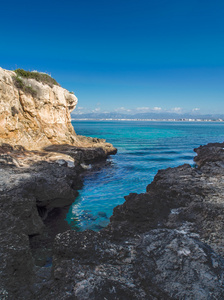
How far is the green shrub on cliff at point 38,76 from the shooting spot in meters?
22.0

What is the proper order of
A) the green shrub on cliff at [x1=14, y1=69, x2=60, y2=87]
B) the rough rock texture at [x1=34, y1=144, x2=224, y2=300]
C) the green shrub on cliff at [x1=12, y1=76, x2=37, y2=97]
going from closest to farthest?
the rough rock texture at [x1=34, y1=144, x2=224, y2=300]
the green shrub on cliff at [x1=12, y1=76, x2=37, y2=97]
the green shrub on cliff at [x1=14, y1=69, x2=60, y2=87]

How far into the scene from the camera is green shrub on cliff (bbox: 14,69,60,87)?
72.2ft

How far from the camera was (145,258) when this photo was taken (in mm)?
3939

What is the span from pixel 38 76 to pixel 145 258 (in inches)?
923

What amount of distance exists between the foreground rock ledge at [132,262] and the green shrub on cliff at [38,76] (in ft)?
65.9

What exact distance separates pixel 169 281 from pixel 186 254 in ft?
1.99

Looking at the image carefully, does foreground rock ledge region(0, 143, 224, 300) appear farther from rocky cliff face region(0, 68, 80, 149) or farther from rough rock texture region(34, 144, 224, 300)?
rocky cliff face region(0, 68, 80, 149)

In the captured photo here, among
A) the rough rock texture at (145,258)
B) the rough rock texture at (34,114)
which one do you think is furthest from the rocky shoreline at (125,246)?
the rough rock texture at (34,114)

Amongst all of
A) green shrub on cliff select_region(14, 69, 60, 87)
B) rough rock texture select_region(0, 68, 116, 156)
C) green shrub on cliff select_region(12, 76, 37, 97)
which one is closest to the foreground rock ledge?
rough rock texture select_region(0, 68, 116, 156)

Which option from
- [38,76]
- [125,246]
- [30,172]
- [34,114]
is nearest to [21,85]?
[34,114]

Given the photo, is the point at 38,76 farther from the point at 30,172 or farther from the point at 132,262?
the point at 132,262

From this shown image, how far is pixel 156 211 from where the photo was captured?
19.3 feet

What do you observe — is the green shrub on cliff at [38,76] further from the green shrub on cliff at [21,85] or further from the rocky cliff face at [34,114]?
the green shrub on cliff at [21,85]

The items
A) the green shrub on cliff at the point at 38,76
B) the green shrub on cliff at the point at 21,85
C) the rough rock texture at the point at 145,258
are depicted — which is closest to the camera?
the rough rock texture at the point at 145,258
